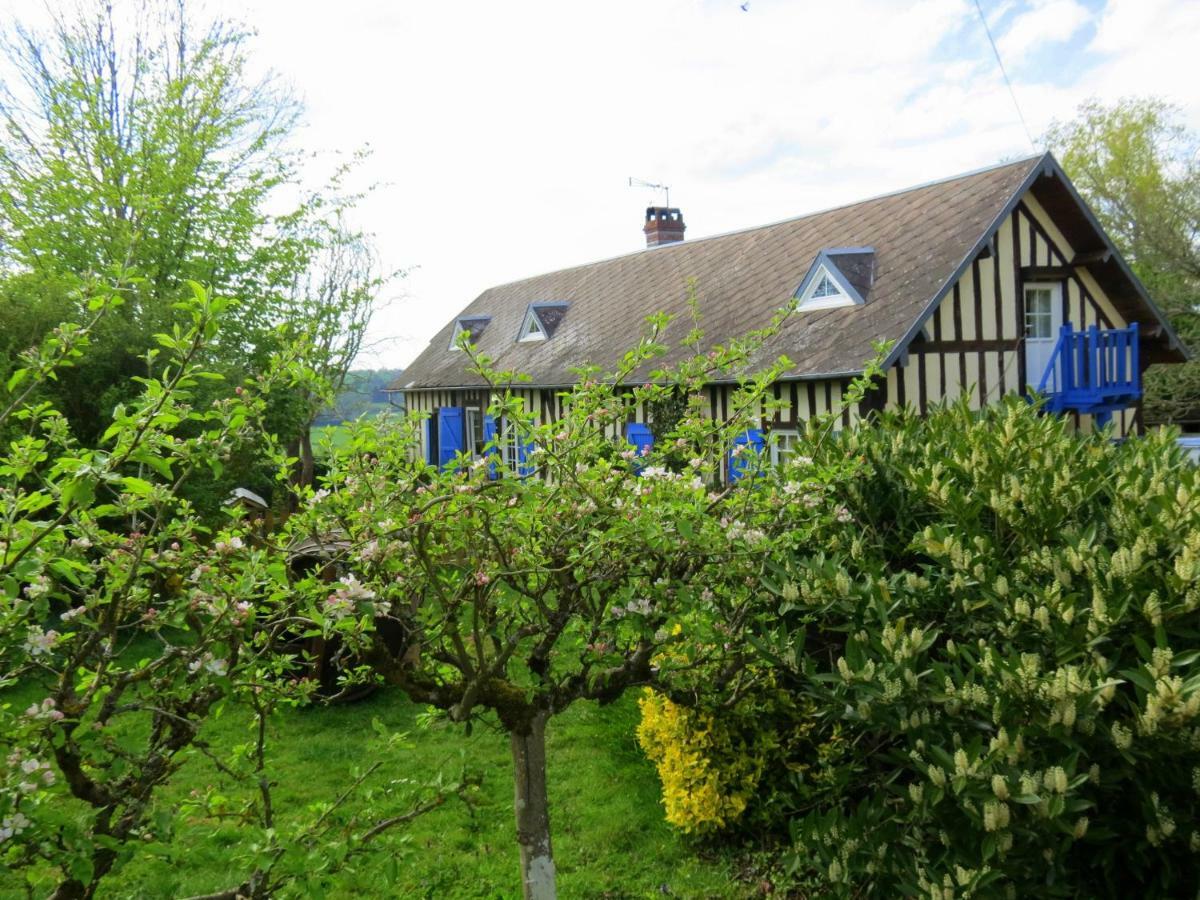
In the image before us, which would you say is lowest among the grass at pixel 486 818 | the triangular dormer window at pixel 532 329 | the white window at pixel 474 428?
the grass at pixel 486 818

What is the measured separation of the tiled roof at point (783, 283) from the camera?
11883 millimetres

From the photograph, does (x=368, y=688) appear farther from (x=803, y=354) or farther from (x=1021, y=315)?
(x=1021, y=315)

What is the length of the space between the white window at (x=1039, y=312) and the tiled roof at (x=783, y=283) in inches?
69.4

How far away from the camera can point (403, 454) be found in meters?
3.87

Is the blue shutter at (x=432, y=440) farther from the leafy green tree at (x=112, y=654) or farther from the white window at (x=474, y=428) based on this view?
the leafy green tree at (x=112, y=654)

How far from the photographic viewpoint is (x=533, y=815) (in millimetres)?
4043

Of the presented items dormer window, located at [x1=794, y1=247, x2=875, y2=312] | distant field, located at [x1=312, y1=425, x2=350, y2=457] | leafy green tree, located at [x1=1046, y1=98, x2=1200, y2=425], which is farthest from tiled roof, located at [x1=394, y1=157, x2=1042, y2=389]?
leafy green tree, located at [x1=1046, y1=98, x2=1200, y2=425]

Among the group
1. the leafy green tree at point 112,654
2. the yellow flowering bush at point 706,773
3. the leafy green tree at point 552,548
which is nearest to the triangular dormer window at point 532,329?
the yellow flowering bush at point 706,773

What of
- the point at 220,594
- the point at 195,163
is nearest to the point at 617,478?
the point at 220,594

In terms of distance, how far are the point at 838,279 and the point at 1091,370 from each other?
12.5ft

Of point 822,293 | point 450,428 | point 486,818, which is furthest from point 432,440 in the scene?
point 486,818

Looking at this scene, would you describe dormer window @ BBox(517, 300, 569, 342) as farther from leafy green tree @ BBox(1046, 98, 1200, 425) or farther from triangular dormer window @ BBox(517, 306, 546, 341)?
leafy green tree @ BBox(1046, 98, 1200, 425)

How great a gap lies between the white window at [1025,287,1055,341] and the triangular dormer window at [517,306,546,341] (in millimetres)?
10287

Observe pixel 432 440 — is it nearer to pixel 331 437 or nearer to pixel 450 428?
pixel 450 428
